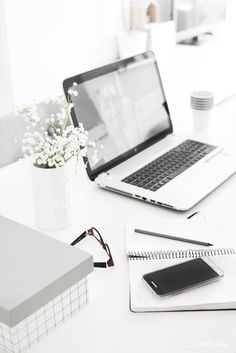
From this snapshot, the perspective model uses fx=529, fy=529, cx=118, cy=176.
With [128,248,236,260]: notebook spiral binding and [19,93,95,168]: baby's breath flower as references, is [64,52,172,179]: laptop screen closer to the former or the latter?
[19,93,95,168]: baby's breath flower

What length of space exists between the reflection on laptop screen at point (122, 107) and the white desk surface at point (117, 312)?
149 millimetres

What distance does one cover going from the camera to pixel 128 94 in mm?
1557

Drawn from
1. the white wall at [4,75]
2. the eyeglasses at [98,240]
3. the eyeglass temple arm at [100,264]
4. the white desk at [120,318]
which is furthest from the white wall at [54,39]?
the eyeglass temple arm at [100,264]

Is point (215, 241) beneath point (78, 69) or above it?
beneath

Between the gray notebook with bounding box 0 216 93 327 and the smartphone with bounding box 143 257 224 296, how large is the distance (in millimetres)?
133

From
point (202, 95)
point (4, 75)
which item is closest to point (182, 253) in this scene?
point (202, 95)

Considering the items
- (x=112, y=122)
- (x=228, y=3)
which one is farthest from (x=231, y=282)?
(x=228, y=3)

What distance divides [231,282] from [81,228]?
384mm

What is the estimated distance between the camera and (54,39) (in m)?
1.95

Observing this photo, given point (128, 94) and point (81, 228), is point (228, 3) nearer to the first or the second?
point (128, 94)

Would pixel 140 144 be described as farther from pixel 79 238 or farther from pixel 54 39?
pixel 54 39

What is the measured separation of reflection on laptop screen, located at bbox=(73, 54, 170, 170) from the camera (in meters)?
1.41

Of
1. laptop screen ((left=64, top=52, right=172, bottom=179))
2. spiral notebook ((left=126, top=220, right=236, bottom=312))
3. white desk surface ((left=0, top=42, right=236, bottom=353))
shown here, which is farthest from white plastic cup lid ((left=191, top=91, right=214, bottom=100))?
spiral notebook ((left=126, top=220, right=236, bottom=312))

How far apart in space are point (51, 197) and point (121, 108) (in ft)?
1.43
